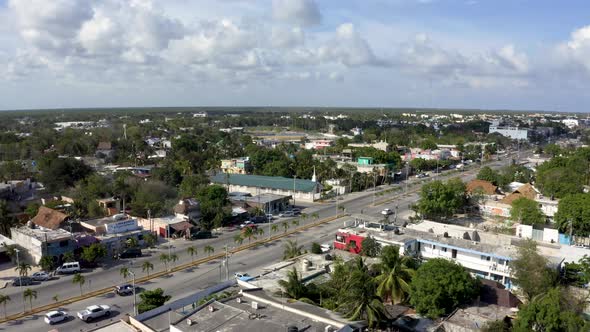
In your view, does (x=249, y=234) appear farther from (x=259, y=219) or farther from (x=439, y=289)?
(x=439, y=289)

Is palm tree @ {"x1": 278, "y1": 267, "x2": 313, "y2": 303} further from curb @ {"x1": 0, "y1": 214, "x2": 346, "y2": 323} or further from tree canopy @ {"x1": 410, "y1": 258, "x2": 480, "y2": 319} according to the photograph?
curb @ {"x1": 0, "y1": 214, "x2": 346, "y2": 323}

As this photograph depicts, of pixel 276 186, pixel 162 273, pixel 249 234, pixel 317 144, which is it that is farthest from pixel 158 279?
pixel 317 144

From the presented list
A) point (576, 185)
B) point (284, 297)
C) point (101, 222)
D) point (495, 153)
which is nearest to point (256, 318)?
point (284, 297)

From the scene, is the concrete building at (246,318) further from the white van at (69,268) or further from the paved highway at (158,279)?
the white van at (69,268)

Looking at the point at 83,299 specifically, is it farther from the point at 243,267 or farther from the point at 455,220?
the point at 455,220

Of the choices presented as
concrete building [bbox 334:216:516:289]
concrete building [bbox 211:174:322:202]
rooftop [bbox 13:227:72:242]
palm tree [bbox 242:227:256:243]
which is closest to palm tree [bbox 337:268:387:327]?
concrete building [bbox 334:216:516:289]

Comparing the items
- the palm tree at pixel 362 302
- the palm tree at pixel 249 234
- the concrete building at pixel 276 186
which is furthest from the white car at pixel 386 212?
the palm tree at pixel 362 302
